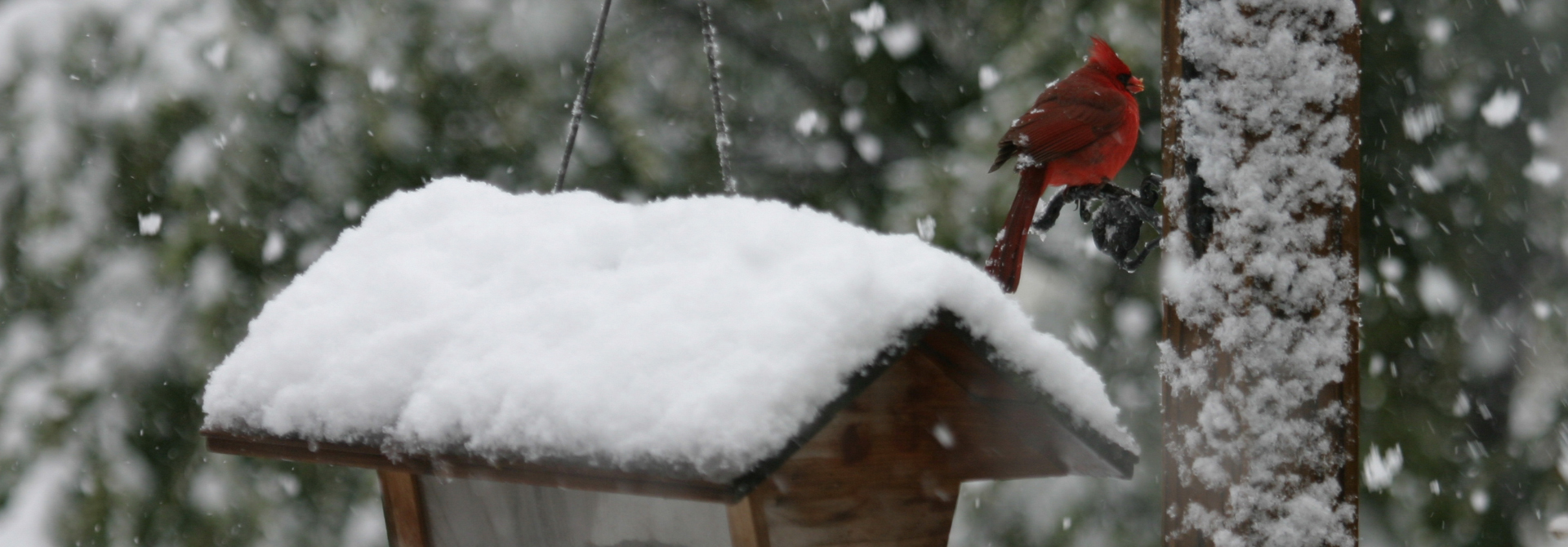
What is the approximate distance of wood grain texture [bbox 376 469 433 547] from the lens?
1.94m

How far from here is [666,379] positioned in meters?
1.34

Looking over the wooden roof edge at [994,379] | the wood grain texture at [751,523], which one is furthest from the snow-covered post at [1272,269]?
the wood grain texture at [751,523]

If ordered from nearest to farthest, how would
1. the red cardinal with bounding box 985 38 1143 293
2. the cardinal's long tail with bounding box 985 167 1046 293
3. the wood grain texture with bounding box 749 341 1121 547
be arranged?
the wood grain texture with bounding box 749 341 1121 547 → the cardinal's long tail with bounding box 985 167 1046 293 → the red cardinal with bounding box 985 38 1143 293

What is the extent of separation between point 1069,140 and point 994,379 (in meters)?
0.48

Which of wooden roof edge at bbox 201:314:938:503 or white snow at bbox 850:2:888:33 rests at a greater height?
wooden roof edge at bbox 201:314:938:503

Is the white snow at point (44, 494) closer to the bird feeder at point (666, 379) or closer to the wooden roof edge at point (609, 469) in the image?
the bird feeder at point (666, 379)

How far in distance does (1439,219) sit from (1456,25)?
23.1 inches

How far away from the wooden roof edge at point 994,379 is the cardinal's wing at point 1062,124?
434 millimetres

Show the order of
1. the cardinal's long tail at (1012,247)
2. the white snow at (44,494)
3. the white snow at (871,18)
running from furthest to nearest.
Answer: the white snow at (44,494) < the white snow at (871,18) < the cardinal's long tail at (1012,247)

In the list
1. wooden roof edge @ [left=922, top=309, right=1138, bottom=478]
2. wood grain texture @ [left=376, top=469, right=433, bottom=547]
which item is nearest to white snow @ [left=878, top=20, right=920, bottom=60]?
wood grain texture @ [left=376, top=469, right=433, bottom=547]

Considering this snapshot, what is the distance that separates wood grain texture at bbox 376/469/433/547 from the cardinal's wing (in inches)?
41.8

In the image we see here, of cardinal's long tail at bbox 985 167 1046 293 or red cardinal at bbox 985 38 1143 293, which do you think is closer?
cardinal's long tail at bbox 985 167 1046 293

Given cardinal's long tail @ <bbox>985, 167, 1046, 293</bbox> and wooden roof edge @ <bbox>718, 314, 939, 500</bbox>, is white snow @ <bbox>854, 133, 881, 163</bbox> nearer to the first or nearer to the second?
cardinal's long tail @ <bbox>985, 167, 1046, 293</bbox>

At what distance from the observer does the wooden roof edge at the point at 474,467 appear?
1278 mm
